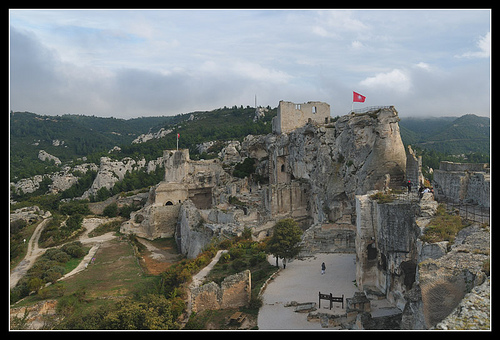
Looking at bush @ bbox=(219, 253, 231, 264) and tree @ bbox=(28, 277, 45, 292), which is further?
bush @ bbox=(219, 253, 231, 264)

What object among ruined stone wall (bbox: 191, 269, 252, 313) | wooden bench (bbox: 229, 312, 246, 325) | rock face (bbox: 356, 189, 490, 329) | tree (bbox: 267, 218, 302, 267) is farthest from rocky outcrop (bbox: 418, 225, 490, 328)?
tree (bbox: 267, 218, 302, 267)

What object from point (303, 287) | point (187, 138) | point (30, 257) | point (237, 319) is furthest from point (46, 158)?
point (237, 319)

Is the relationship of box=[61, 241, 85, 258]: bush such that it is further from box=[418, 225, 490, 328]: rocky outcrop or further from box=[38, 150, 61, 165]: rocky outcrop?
box=[38, 150, 61, 165]: rocky outcrop

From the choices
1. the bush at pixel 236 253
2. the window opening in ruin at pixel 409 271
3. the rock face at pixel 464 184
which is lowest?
the bush at pixel 236 253

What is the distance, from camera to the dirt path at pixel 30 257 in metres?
25.4

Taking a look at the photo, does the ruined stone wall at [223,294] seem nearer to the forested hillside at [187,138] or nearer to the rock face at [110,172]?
the rock face at [110,172]

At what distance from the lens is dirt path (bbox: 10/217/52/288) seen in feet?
83.4

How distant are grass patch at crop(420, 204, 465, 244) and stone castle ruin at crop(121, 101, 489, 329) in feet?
1.19

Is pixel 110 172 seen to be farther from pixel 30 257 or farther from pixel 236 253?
pixel 236 253

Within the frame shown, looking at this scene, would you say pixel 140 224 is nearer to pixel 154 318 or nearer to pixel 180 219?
pixel 180 219

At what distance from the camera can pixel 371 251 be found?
53.4 ft

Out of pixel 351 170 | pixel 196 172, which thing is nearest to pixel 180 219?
pixel 196 172

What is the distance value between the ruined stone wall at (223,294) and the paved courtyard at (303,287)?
1.02 metres

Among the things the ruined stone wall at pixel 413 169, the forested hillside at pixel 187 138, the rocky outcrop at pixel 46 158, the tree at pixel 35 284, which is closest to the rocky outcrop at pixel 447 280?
the ruined stone wall at pixel 413 169
